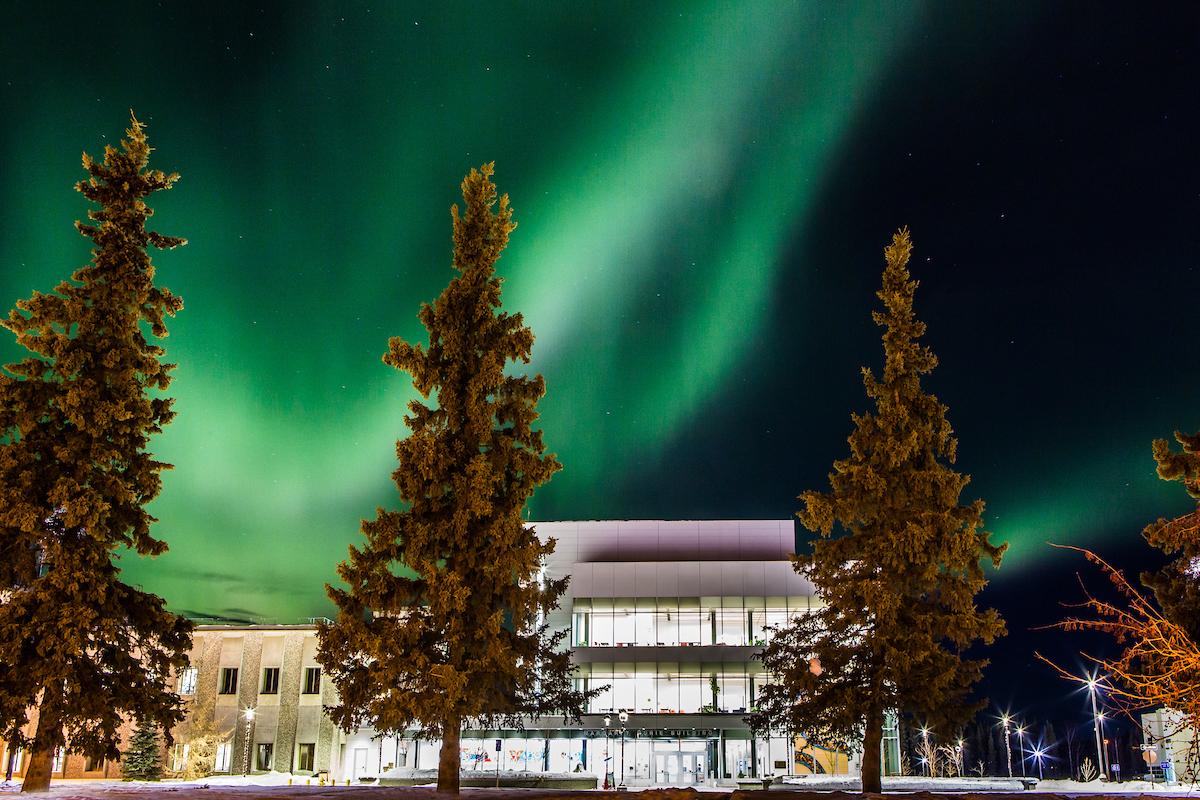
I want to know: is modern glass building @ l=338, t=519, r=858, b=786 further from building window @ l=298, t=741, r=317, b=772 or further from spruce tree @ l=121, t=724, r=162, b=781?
spruce tree @ l=121, t=724, r=162, b=781

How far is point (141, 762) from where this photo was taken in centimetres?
4831

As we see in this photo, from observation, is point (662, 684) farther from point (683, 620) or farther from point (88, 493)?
point (88, 493)

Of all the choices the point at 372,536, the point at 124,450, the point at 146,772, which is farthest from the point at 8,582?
the point at 146,772

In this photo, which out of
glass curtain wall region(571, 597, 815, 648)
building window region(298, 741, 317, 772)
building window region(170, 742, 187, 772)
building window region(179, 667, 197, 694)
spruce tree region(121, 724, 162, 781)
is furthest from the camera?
building window region(179, 667, 197, 694)

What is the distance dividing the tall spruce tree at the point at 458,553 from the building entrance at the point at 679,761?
91.5 ft

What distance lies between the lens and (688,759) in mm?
53281

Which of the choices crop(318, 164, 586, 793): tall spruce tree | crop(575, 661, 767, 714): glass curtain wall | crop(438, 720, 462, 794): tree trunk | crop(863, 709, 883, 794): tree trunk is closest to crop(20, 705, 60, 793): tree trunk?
crop(318, 164, 586, 793): tall spruce tree

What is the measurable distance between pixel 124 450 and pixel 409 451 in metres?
7.57

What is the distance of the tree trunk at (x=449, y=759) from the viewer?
966 inches

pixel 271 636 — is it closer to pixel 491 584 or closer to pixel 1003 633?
pixel 491 584

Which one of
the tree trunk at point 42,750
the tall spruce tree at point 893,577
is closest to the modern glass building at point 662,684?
the tall spruce tree at point 893,577

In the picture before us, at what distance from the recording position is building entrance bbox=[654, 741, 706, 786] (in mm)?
52812

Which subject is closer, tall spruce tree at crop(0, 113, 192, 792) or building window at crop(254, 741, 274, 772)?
tall spruce tree at crop(0, 113, 192, 792)

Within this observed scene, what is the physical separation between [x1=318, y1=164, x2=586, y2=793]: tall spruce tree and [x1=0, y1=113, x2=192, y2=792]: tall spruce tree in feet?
17.1
